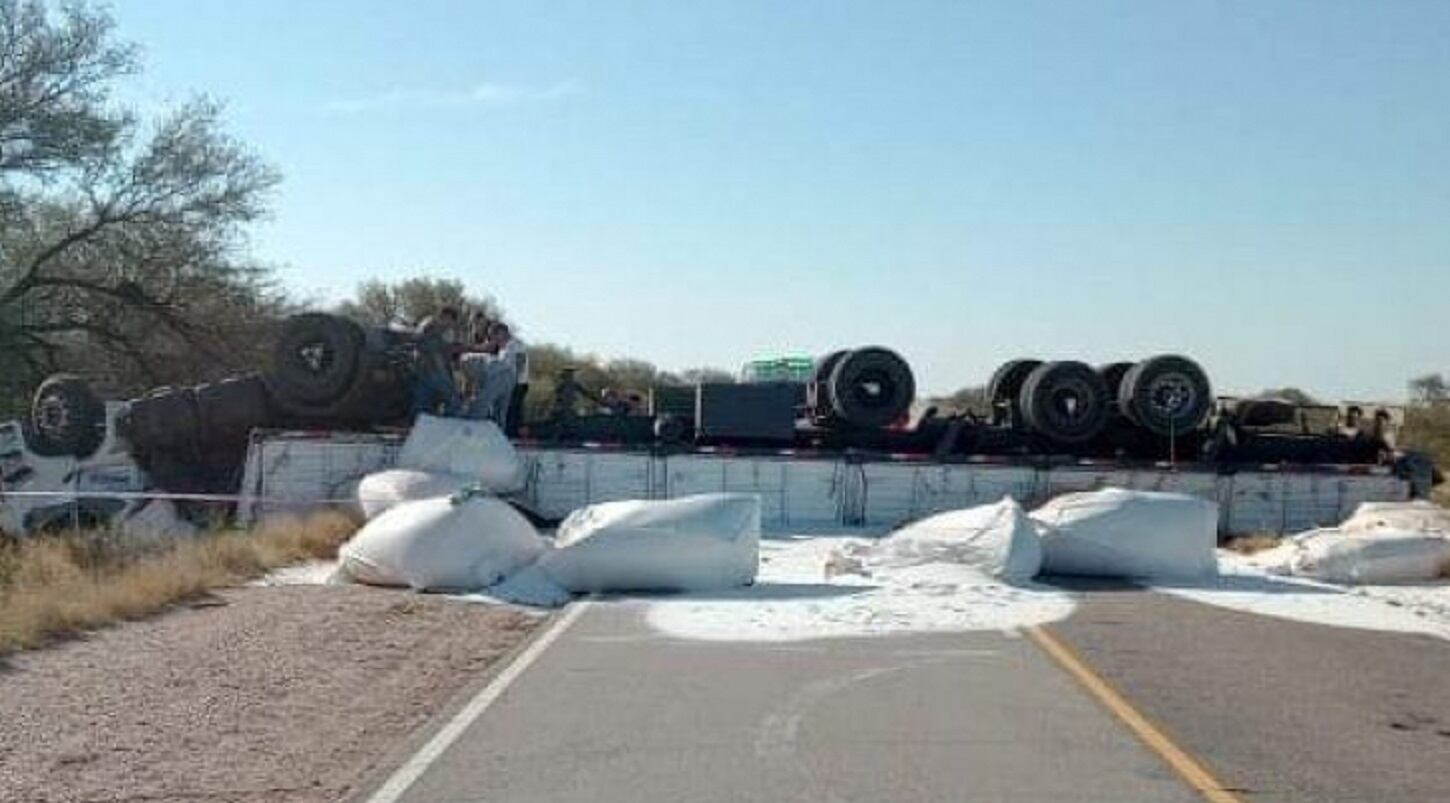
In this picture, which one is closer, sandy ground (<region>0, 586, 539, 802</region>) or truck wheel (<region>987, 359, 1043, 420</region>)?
sandy ground (<region>0, 586, 539, 802</region>)

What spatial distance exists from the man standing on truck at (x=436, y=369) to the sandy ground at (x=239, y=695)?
7032 mm

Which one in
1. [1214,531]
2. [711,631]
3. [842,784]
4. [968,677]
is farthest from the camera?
[1214,531]

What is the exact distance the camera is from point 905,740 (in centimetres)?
945

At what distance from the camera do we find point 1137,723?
9969mm

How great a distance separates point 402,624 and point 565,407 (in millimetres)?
9247

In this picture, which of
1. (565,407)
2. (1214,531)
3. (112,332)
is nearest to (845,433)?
(565,407)

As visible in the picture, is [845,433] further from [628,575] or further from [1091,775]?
[1091,775]

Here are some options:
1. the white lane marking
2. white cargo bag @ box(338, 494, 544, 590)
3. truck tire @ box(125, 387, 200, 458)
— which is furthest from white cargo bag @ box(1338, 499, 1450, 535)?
truck tire @ box(125, 387, 200, 458)

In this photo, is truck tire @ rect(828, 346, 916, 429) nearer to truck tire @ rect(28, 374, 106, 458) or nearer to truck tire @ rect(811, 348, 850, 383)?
truck tire @ rect(811, 348, 850, 383)

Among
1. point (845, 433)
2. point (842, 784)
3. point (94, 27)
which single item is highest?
point (94, 27)

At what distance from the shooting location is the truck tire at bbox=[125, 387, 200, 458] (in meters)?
22.4

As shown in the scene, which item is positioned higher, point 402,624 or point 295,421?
point 295,421

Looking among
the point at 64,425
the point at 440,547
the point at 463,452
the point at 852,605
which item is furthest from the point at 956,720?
the point at 64,425

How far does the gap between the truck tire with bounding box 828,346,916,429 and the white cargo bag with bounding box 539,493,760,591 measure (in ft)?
19.7
